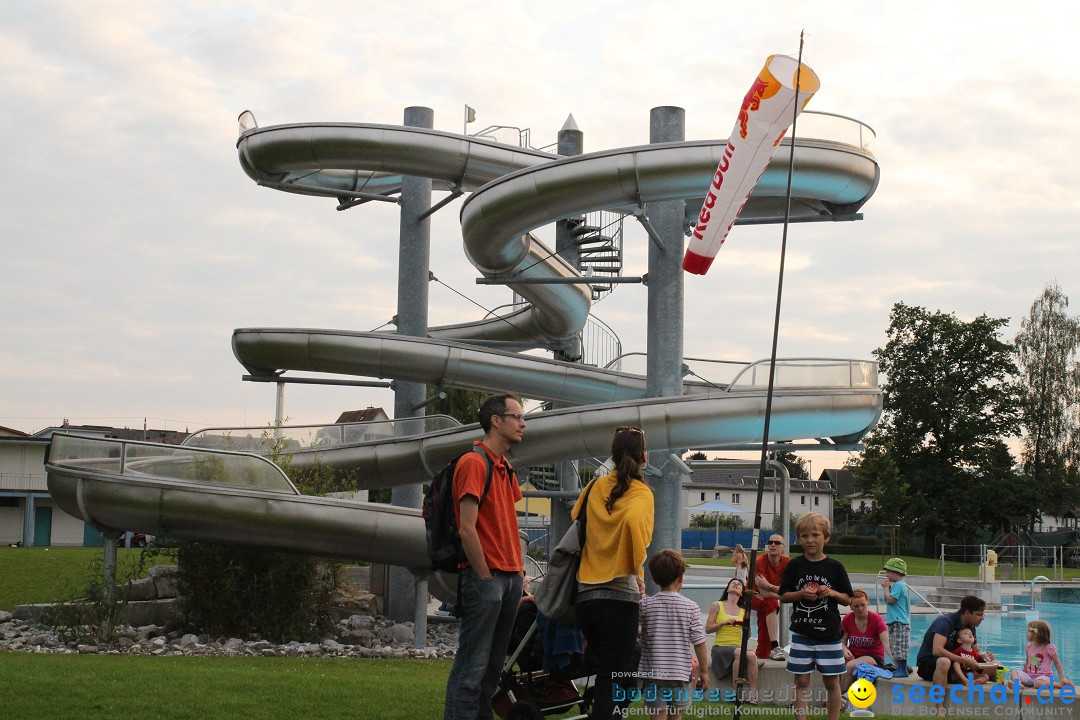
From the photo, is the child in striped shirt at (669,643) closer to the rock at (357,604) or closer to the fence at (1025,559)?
the rock at (357,604)

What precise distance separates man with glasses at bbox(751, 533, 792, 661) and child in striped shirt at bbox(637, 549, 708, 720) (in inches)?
103

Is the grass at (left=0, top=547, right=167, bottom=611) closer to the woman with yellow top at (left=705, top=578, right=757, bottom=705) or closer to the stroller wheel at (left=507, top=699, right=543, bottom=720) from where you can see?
the woman with yellow top at (left=705, top=578, right=757, bottom=705)

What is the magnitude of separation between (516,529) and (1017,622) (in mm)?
21581

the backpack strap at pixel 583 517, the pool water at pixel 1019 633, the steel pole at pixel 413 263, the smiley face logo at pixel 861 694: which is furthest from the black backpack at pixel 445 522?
the steel pole at pixel 413 263

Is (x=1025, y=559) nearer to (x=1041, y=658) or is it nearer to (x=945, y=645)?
(x=1041, y=658)

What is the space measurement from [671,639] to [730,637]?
8.30ft

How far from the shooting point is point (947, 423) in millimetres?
52750

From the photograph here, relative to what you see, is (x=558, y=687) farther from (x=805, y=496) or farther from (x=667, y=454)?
(x=805, y=496)

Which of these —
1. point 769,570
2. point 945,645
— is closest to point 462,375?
point 769,570

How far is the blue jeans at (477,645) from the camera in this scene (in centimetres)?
552

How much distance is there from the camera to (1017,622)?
24297 mm

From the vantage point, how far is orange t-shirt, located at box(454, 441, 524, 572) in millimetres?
5586

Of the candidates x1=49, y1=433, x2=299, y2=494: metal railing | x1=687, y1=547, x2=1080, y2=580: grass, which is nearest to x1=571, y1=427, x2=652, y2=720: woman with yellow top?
x1=49, y1=433, x2=299, y2=494: metal railing

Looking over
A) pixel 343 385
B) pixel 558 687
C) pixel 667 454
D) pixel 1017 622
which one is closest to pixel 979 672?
pixel 558 687
